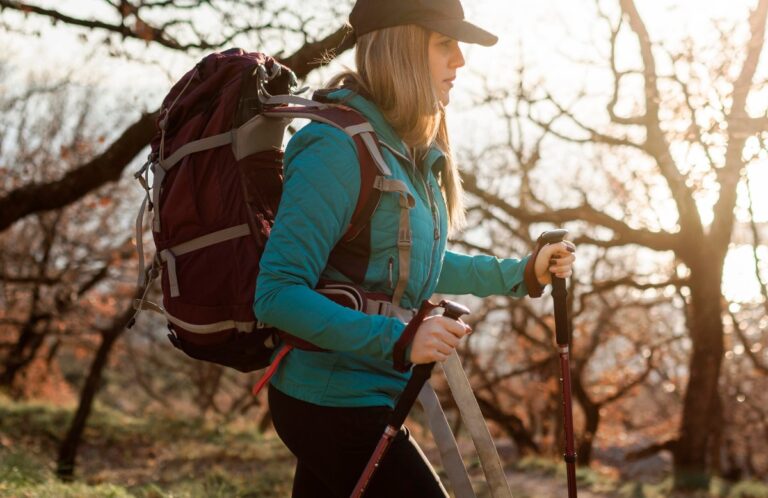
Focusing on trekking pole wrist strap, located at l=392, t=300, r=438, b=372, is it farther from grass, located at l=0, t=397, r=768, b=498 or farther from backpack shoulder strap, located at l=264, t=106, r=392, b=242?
grass, located at l=0, t=397, r=768, b=498

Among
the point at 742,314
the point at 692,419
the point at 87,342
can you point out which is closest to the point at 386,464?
the point at 692,419

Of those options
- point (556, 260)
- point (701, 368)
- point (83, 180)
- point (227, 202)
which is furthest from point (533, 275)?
point (701, 368)

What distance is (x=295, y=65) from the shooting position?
7.11 meters

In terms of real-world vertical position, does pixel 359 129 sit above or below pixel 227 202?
above

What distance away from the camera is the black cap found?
2137 mm

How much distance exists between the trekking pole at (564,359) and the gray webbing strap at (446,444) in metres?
0.36

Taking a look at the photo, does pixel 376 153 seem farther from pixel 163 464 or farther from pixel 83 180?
pixel 163 464

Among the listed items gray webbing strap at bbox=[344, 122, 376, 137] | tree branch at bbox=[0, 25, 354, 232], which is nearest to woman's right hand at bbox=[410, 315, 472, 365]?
gray webbing strap at bbox=[344, 122, 376, 137]

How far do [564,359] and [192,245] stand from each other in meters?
1.06

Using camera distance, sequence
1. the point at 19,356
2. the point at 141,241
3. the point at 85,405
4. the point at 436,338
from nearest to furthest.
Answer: the point at 436,338, the point at 141,241, the point at 85,405, the point at 19,356

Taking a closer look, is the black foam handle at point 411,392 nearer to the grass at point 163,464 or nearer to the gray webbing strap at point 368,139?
the gray webbing strap at point 368,139

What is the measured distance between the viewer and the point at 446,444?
2.10 m

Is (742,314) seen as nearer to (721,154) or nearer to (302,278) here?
(721,154)

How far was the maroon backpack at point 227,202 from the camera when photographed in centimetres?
205
